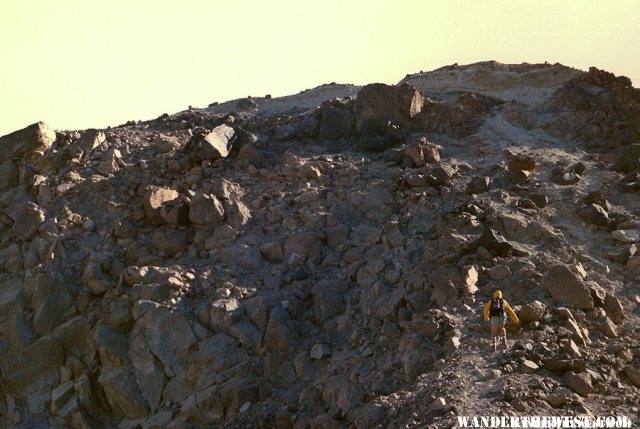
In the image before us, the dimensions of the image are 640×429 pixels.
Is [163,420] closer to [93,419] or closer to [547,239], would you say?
[93,419]

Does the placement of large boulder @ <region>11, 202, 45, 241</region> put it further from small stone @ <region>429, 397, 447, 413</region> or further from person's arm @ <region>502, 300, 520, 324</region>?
person's arm @ <region>502, 300, 520, 324</region>

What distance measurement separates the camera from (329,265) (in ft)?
43.0

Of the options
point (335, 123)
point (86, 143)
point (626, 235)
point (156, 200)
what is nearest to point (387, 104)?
point (335, 123)

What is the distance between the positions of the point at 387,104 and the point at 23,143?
9.51m

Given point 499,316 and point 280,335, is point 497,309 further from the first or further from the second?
point 280,335

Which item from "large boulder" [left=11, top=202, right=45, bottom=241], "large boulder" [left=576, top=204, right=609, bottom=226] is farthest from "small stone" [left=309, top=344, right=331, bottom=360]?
"large boulder" [left=11, top=202, right=45, bottom=241]

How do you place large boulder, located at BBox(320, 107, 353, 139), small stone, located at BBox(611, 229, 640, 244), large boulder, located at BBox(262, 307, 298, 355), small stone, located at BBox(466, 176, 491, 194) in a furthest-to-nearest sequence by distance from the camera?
large boulder, located at BBox(320, 107, 353, 139)
small stone, located at BBox(466, 176, 491, 194)
small stone, located at BBox(611, 229, 640, 244)
large boulder, located at BBox(262, 307, 298, 355)

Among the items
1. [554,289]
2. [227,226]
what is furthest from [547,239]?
[227,226]

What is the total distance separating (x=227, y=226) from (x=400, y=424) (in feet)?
22.7

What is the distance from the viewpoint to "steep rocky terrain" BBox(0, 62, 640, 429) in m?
9.62

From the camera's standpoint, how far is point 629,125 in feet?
53.6

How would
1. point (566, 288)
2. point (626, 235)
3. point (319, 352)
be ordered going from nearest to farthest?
1. point (566, 288)
2. point (319, 352)
3. point (626, 235)

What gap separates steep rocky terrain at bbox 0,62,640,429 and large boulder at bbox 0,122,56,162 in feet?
0.17

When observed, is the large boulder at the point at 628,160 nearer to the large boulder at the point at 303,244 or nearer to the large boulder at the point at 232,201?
the large boulder at the point at 303,244
